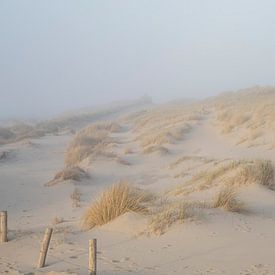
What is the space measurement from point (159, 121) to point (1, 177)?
742 inches

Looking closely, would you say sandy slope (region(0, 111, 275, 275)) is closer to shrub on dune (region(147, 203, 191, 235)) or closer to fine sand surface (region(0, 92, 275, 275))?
fine sand surface (region(0, 92, 275, 275))

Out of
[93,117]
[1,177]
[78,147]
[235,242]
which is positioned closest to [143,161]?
[78,147]

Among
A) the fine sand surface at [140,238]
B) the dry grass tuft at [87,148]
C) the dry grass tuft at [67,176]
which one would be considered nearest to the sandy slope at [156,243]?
the fine sand surface at [140,238]

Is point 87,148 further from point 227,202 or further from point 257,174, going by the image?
point 227,202

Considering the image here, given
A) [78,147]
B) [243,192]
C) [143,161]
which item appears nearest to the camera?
[243,192]

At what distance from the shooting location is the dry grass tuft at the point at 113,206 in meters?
9.19

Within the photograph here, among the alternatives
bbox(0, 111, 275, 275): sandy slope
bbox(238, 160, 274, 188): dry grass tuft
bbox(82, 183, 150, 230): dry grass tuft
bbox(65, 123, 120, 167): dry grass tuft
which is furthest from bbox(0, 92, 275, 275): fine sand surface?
bbox(65, 123, 120, 167): dry grass tuft

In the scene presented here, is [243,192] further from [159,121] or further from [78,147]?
[159,121]

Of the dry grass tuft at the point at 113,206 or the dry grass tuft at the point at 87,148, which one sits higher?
the dry grass tuft at the point at 113,206

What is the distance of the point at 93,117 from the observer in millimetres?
52531

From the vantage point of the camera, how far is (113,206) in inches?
366

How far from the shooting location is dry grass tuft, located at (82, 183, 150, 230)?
9188mm

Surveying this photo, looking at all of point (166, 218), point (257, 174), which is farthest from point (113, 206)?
point (257, 174)

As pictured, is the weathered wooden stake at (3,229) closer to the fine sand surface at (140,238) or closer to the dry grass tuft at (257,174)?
the fine sand surface at (140,238)
